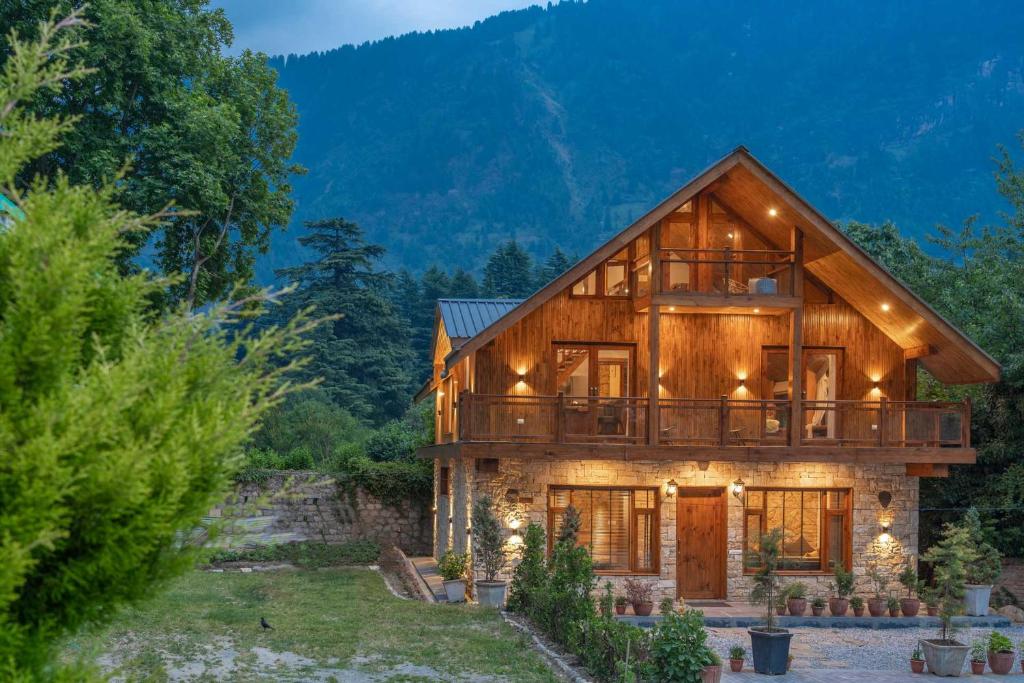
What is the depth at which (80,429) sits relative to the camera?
3416 millimetres

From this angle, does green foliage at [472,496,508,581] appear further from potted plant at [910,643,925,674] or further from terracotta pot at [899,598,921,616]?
terracotta pot at [899,598,921,616]

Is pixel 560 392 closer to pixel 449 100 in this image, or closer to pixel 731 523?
pixel 731 523

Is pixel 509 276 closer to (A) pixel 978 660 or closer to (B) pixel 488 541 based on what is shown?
(B) pixel 488 541

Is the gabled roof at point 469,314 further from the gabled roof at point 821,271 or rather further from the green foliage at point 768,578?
the green foliage at point 768,578

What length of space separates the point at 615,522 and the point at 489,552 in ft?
8.69

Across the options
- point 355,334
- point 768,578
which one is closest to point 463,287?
point 355,334

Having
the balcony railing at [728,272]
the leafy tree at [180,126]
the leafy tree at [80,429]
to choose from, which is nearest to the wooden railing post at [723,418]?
the balcony railing at [728,272]

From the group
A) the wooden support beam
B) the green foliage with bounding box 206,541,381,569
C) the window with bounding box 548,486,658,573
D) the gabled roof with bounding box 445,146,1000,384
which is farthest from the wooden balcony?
the green foliage with bounding box 206,541,381,569

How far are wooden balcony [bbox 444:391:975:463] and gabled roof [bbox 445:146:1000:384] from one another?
0.96m

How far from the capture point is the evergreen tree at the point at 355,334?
48478 mm

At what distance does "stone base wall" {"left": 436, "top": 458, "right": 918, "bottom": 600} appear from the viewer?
760 inches

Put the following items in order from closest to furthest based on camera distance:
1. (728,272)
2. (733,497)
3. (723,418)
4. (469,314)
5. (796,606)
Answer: (796,606) < (723,418) < (728,272) < (733,497) < (469,314)

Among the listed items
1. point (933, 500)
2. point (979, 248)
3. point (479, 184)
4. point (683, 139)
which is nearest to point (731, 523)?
point (933, 500)

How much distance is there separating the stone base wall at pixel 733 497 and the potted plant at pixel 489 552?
2.30 feet
